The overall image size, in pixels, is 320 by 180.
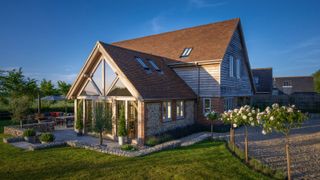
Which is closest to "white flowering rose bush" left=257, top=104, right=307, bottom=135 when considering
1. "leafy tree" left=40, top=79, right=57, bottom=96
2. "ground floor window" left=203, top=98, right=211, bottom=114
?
"ground floor window" left=203, top=98, right=211, bottom=114

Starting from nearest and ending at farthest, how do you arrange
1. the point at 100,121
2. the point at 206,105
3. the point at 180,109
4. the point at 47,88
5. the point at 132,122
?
the point at 100,121
the point at 132,122
the point at 180,109
the point at 206,105
the point at 47,88

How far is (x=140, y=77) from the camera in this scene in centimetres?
1377

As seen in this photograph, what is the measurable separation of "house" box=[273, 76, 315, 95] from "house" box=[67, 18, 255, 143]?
29672 mm

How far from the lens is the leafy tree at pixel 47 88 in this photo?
31231 millimetres

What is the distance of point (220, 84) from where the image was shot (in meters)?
17.4

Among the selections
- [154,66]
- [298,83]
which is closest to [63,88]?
[154,66]

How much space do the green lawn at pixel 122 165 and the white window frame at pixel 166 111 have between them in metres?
3.83

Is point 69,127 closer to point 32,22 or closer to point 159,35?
point 32,22

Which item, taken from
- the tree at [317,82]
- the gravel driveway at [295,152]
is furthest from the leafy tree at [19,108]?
the tree at [317,82]

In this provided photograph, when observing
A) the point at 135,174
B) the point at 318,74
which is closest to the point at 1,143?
the point at 135,174

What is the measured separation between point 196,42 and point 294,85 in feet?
127

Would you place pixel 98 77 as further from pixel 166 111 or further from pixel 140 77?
pixel 166 111

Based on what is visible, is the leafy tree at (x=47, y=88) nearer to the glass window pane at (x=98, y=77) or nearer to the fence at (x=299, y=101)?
the glass window pane at (x=98, y=77)

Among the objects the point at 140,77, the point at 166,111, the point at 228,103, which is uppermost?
the point at 140,77
